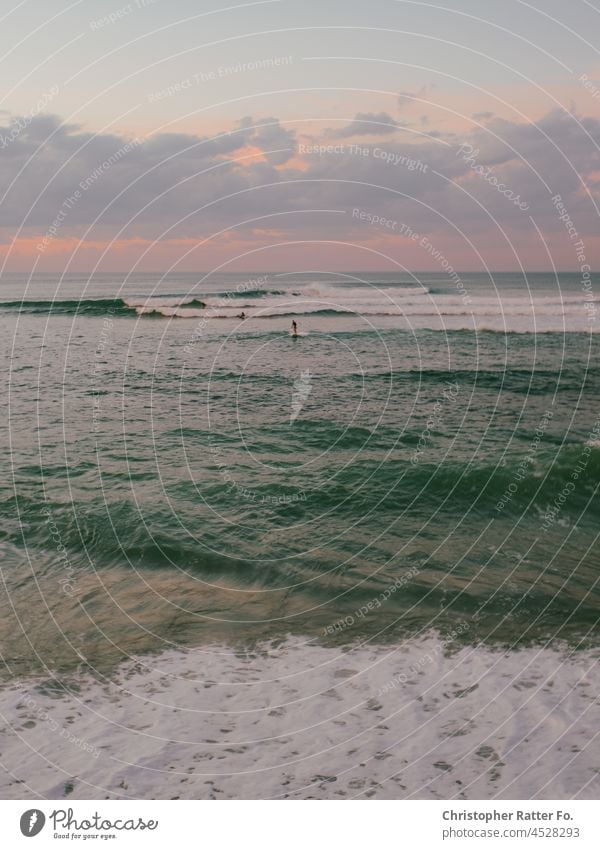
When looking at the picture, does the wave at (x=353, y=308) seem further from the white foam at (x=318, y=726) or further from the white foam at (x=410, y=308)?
the white foam at (x=318, y=726)

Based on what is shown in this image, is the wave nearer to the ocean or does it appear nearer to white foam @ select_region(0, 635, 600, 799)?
the ocean

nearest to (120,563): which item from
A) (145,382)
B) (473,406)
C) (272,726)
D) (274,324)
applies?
(272,726)

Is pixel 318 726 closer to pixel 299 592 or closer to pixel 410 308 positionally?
pixel 299 592

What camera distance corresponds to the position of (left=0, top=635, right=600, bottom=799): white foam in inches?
330

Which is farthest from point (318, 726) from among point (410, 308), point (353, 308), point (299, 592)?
point (410, 308)

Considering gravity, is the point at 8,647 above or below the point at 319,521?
below

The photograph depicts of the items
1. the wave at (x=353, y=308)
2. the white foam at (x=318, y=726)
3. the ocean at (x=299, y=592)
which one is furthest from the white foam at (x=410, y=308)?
the white foam at (x=318, y=726)

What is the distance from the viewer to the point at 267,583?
14.8 metres

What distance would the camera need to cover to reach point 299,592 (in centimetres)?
1435

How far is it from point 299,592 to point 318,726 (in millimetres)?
4738

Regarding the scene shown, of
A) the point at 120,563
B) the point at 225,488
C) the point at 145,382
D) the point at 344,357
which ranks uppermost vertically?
the point at 344,357

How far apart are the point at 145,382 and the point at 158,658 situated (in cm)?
2757

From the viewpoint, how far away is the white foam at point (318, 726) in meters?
8.38

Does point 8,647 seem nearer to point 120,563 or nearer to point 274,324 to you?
point 120,563
